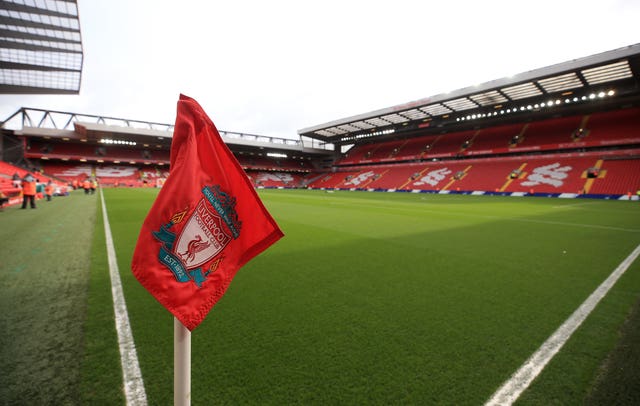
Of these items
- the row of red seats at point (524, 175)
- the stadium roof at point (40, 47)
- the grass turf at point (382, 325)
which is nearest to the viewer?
the grass turf at point (382, 325)

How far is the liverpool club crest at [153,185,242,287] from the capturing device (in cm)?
115

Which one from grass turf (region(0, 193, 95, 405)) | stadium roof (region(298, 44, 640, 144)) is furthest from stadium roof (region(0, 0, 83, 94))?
stadium roof (region(298, 44, 640, 144))

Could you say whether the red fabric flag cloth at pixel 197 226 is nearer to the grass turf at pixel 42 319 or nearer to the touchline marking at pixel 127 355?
the touchline marking at pixel 127 355

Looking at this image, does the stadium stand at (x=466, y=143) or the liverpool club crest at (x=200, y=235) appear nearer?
the liverpool club crest at (x=200, y=235)

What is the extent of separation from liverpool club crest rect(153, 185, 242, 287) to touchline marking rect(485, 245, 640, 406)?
1.71 meters

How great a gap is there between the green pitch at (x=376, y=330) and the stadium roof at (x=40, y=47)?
19869 millimetres

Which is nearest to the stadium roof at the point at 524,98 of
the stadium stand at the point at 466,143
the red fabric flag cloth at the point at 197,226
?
the stadium stand at the point at 466,143

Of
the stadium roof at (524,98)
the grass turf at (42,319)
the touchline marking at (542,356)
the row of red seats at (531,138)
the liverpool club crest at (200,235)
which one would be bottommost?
the grass turf at (42,319)

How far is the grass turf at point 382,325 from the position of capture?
168cm

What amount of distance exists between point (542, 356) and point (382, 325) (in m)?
1.15

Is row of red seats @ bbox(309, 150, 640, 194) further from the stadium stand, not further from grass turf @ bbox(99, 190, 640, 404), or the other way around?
grass turf @ bbox(99, 190, 640, 404)

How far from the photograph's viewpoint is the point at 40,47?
19.5 m

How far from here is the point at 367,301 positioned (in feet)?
9.76

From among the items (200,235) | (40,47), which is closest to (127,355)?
(200,235)
